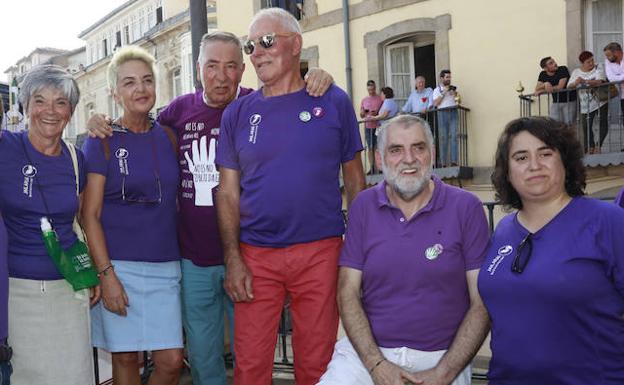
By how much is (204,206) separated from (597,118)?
833 centimetres

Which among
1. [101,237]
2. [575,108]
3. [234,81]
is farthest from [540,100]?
[101,237]

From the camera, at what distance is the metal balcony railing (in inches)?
382

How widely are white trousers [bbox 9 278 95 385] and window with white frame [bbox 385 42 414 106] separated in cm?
1075

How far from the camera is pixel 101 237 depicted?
322 cm

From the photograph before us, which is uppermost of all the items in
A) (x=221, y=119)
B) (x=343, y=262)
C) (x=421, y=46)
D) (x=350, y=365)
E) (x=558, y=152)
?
(x=421, y=46)

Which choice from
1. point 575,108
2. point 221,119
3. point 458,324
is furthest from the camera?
point 575,108

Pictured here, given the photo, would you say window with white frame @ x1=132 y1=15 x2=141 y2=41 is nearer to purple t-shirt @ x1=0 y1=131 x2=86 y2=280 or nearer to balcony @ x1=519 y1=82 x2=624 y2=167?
balcony @ x1=519 y1=82 x2=624 y2=167

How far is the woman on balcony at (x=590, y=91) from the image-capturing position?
31.8ft

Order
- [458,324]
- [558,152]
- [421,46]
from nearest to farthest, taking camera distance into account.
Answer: [558,152], [458,324], [421,46]

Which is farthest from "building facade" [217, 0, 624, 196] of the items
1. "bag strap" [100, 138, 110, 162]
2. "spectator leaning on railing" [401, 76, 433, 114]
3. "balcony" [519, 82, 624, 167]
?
"bag strap" [100, 138, 110, 162]

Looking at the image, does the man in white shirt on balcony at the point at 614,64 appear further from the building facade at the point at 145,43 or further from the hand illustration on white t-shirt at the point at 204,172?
the building facade at the point at 145,43

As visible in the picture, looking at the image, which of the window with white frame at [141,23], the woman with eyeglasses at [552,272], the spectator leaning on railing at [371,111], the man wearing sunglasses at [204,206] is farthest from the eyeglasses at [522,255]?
the window with white frame at [141,23]

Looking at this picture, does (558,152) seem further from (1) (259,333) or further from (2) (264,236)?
(1) (259,333)

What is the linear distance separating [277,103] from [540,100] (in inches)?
334
